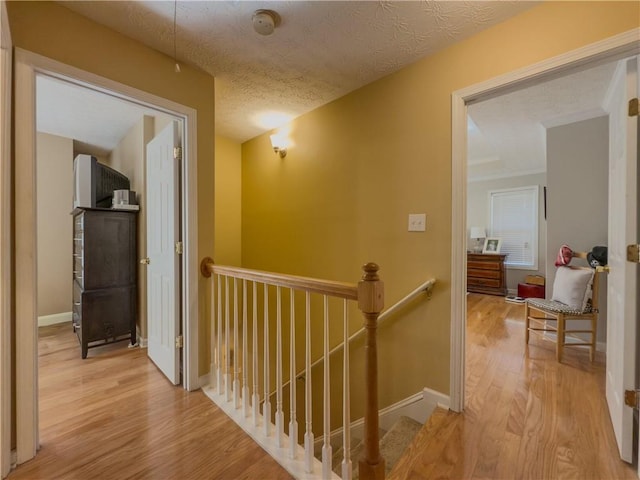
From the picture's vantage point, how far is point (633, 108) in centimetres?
131

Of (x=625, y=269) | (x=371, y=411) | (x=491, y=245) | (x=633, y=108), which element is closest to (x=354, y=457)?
(x=371, y=411)

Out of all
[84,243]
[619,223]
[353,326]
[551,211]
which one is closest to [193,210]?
[84,243]

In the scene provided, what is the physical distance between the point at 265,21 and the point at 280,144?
149 centimetres

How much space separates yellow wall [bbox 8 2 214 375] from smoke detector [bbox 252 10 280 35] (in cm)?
73

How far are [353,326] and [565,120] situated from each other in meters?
3.03

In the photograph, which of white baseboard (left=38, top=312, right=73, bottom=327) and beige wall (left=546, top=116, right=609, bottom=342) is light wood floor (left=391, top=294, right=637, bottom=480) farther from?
white baseboard (left=38, top=312, right=73, bottom=327)

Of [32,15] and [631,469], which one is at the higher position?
[32,15]

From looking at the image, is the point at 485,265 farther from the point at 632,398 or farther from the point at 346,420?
the point at 346,420

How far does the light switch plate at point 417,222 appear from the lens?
1886mm

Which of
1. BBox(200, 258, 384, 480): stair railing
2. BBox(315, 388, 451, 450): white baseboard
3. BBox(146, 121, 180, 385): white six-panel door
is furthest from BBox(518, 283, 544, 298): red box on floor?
BBox(146, 121, 180, 385): white six-panel door

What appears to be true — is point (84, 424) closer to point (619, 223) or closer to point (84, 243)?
point (84, 243)

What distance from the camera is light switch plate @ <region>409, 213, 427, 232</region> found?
1.89 m

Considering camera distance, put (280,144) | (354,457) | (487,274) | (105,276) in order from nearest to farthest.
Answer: (354,457) < (105,276) < (280,144) < (487,274)

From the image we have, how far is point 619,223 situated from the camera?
1.47m
